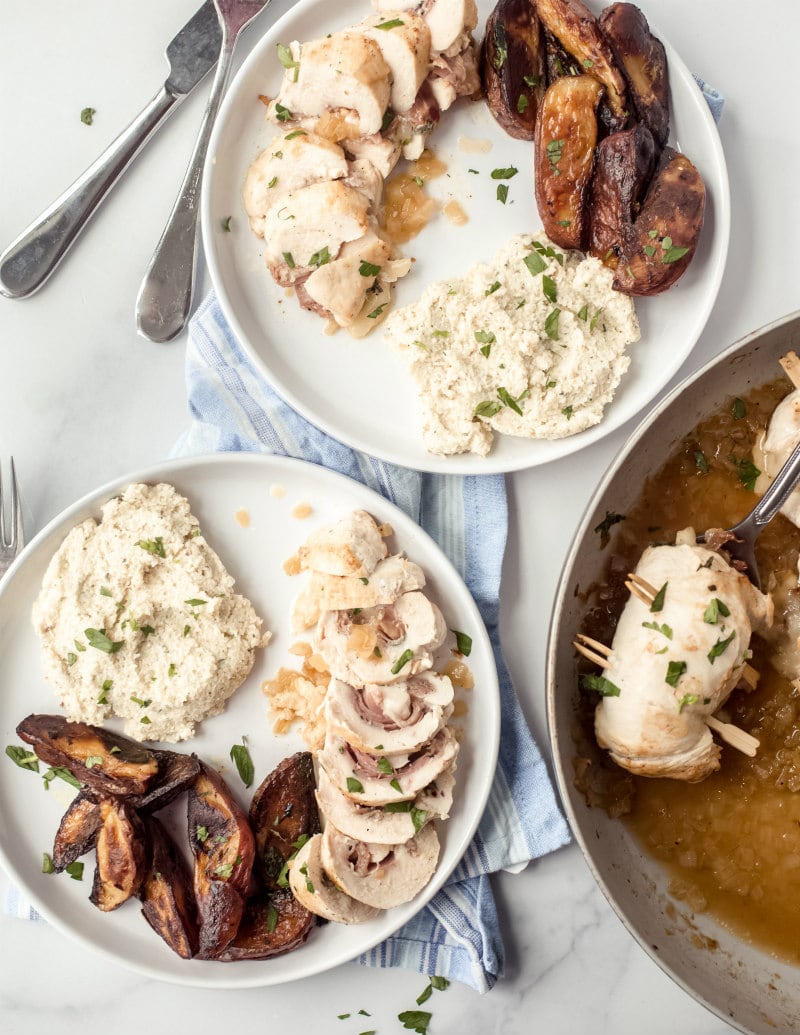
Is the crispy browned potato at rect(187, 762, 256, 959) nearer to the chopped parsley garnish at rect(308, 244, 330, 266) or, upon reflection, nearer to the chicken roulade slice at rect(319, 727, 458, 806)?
the chicken roulade slice at rect(319, 727, 458, 806)

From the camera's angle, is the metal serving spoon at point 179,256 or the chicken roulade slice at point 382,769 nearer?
the chicken roulade slice at point 382,769

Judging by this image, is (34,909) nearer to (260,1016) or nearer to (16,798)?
(16,798)

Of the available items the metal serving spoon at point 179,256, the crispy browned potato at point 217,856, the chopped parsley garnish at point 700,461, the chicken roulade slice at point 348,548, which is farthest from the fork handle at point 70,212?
the chopped parsley garnish at point 700,461

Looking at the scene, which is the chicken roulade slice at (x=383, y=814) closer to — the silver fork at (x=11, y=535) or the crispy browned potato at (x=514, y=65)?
the silver fork at (x=11, y=535)

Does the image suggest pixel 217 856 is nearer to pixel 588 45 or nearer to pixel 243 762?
pixel 243 762

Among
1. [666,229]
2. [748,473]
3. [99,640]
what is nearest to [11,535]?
[99,640]

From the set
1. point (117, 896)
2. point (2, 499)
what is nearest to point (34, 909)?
point (117, 896)
